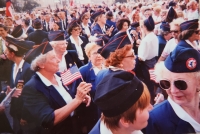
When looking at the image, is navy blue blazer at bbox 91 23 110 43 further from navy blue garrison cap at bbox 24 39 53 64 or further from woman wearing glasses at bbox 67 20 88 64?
navy blue garrison cap at bbox 24 39 53 64

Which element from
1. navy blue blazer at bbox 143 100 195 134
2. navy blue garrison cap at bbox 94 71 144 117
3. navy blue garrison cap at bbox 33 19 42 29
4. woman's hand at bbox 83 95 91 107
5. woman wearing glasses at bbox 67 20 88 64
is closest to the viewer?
navy blue garrison cap at bbox 94 71 144 117

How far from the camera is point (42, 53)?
3.68 feet

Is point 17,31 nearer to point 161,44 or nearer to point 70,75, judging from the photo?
point 70,75

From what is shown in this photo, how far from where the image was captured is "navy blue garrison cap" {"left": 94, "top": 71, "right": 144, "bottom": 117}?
72cm

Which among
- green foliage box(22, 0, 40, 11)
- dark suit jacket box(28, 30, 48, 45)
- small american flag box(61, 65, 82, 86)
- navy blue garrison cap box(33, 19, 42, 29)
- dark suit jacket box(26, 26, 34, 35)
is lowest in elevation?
small american flag box(61, 65, 82, 86)

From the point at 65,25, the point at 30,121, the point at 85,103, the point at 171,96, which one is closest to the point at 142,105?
the point at 171,96

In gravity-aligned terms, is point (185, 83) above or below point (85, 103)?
above

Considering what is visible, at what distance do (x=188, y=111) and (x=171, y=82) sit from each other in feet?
0.46

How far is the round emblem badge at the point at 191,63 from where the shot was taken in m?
0.89

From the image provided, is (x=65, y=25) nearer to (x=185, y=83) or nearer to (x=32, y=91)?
(x=32, y=91)

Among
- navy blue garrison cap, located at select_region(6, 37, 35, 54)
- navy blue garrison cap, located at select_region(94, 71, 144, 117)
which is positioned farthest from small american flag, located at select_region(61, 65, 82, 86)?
navy blue garrison cap, located at select_region(94, 71, 144, 117)

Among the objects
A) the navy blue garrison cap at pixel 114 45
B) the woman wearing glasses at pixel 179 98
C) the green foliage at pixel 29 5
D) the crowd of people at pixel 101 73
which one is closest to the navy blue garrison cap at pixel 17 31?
the crowd of people at pixel 101 73

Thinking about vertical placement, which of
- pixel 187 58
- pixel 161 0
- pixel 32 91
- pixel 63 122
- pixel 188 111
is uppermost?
pixel 161 0

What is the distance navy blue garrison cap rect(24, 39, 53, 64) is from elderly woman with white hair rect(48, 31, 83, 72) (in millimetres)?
69
